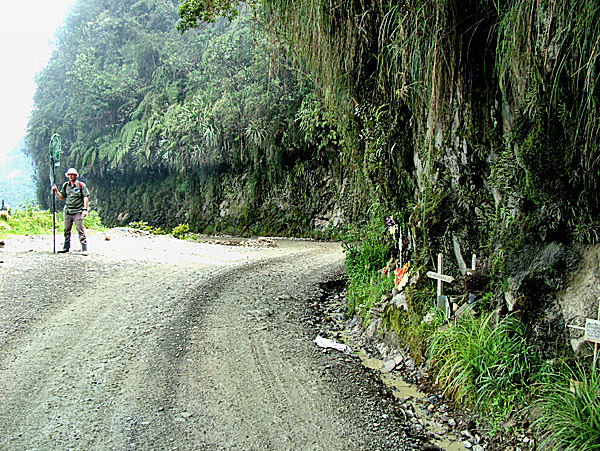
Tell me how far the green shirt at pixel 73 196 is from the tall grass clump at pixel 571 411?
836cm

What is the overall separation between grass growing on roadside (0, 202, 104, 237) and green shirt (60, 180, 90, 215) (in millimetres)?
3368

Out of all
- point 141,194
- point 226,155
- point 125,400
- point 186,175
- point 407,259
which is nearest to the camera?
point 125,400

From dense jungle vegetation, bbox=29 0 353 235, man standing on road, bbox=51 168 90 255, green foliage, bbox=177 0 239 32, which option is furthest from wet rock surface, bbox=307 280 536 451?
dense jungle vegetation, bbox=29 0 353 235

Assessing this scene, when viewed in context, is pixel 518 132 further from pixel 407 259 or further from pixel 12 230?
pixel 12 230

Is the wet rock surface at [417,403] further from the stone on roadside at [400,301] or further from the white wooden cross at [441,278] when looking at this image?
the white wooden cross at [441,278]

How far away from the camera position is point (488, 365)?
346 centimetres

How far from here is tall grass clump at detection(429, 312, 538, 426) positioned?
10.6 feet

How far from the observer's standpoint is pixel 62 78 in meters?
33.8

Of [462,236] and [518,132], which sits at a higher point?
[518,132]

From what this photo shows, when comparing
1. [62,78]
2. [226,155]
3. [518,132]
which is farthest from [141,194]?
[518,132]

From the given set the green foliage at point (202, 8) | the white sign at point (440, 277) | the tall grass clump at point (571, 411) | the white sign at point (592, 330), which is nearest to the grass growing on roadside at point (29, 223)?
the green foliage at point (202, 8)

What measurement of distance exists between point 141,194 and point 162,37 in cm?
1051

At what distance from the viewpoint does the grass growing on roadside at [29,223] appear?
491 inches

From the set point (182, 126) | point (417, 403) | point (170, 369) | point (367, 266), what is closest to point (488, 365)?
point (417, 403)
